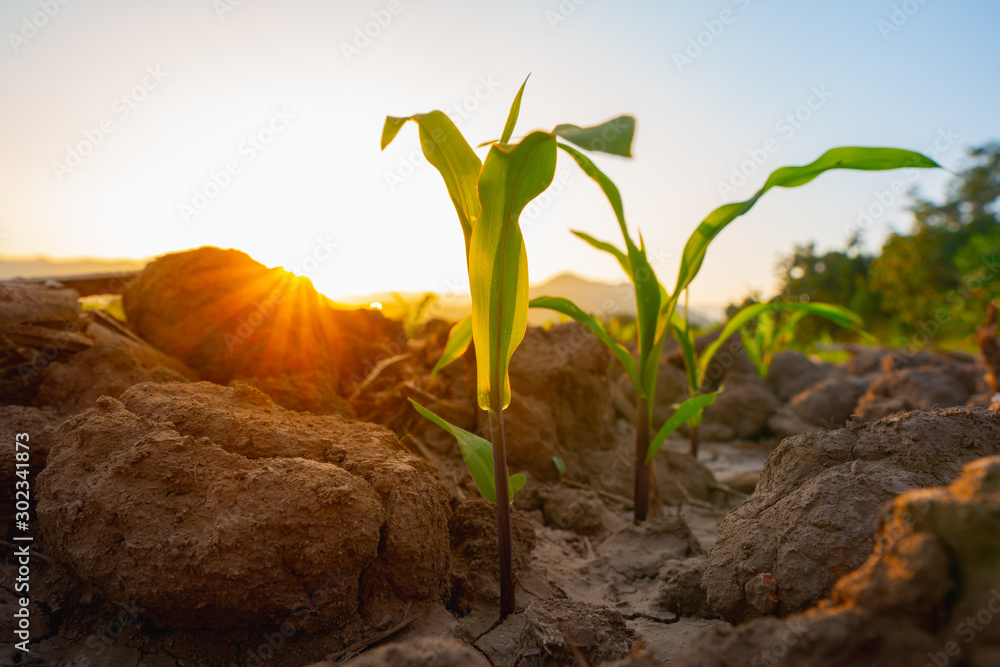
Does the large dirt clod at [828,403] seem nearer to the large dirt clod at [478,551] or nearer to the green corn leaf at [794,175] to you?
the green corn leaf at [794,175]

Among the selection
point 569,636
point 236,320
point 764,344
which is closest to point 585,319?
point 569,636

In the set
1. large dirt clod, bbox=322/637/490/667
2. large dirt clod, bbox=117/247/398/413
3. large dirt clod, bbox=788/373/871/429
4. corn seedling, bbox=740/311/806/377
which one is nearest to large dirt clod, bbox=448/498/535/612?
large dirt clod, bbox=322/637/490/667

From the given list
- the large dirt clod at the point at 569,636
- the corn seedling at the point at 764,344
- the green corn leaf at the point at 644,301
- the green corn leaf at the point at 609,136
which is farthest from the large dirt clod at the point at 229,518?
the corn seedling at the point at 764,344

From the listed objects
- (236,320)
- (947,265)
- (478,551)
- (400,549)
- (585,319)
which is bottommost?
(478,551)

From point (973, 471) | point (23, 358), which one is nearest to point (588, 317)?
point (973, 471)

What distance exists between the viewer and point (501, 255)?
4.17 ft

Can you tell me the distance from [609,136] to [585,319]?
1.20 m

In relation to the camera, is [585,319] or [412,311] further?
[412,311]

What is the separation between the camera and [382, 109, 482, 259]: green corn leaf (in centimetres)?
122

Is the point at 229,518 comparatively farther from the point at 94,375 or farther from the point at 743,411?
the point at 743,411

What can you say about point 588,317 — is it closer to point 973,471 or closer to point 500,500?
point 500,500

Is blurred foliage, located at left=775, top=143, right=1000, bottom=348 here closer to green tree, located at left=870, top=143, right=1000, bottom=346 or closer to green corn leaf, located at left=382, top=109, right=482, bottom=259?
green tree, located at left=870, top=143, right=1000, bottom=346

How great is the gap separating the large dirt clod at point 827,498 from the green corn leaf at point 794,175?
67 cm

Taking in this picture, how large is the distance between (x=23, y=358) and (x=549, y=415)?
2244mm
